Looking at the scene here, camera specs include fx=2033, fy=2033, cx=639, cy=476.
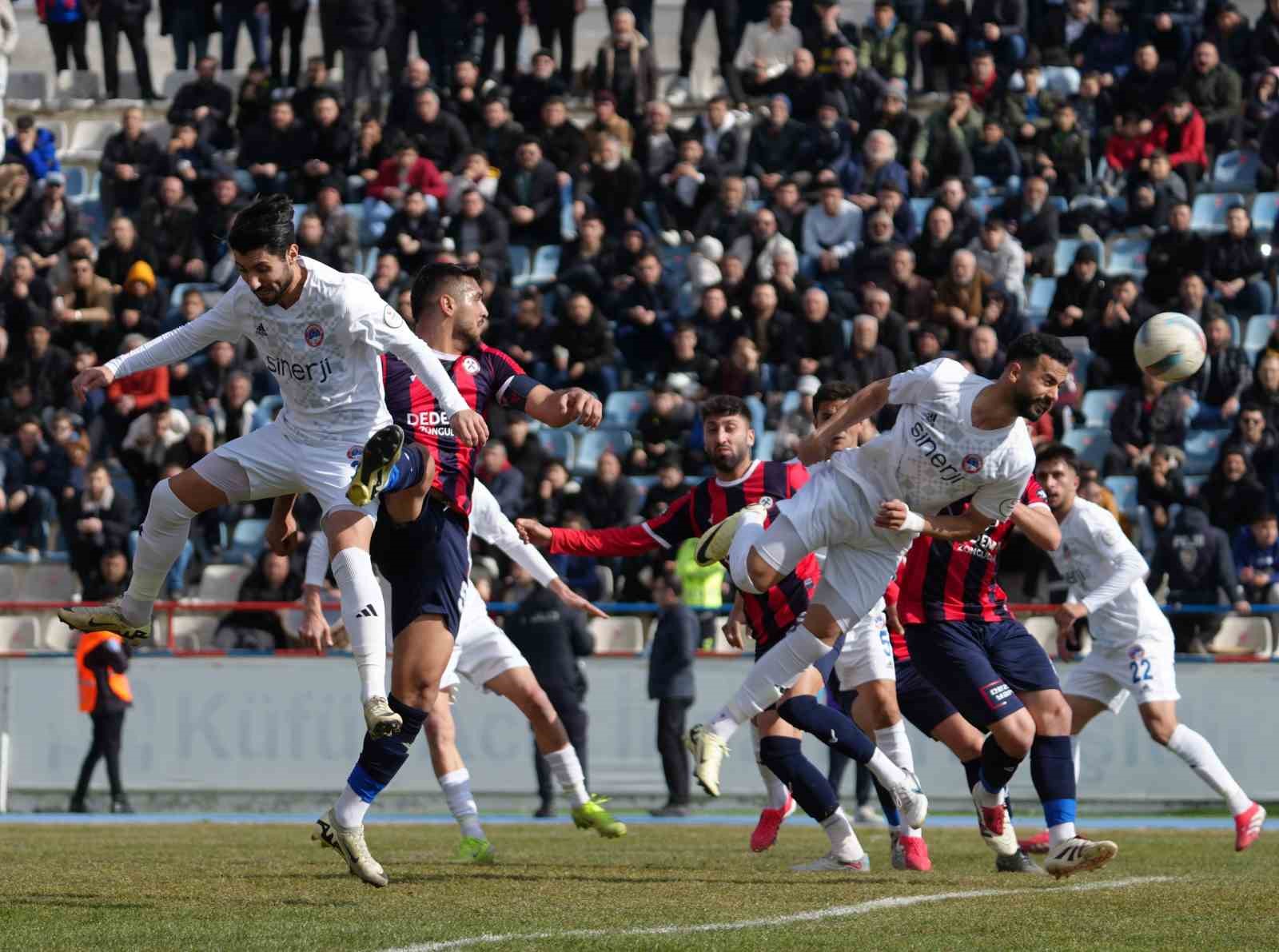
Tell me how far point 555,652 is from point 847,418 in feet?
28.4

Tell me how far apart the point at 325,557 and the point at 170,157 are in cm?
1519

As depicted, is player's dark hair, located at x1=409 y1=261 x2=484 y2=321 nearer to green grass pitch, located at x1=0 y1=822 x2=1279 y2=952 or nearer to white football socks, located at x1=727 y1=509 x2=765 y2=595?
white football socks, located at x1=727 y1=509 x2=765 y2=595

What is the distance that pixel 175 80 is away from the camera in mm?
29531

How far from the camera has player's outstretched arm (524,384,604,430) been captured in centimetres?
910

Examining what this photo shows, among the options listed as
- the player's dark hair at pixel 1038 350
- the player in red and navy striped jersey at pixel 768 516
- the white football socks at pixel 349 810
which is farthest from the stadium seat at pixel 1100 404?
the white football socks at pixel 349 810

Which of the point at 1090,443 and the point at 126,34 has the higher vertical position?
the point at 126,34

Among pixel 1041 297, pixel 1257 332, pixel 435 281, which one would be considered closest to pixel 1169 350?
pixel 435 281

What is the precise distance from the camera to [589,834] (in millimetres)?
15297

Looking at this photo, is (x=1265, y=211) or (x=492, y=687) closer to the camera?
(x=492, y=687)

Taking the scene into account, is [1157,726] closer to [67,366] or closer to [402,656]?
[402,656]

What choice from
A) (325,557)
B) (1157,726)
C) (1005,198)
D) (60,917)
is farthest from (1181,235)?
(60,917)

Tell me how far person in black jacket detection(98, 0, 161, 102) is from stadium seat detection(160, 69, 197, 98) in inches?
19.8

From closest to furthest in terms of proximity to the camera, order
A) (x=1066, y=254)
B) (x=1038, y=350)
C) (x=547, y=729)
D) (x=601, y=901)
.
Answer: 1. (x=601, y=901)
2. (x=1038, y=350)
3. (x=547, y=729)
4. (x=1066, y=254)

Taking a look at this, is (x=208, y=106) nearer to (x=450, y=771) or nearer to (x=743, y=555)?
(x=450, y=771)
